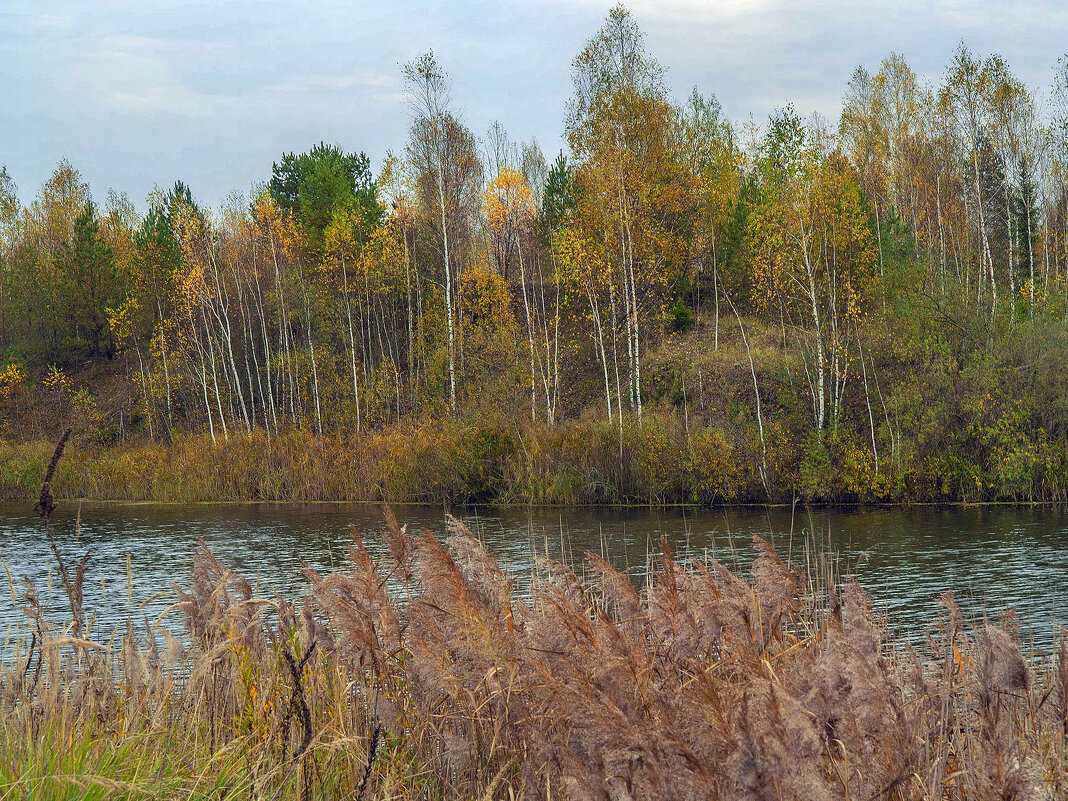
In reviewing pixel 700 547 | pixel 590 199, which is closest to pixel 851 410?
pixel 590 199

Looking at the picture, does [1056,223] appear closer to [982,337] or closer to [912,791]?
[982,337]

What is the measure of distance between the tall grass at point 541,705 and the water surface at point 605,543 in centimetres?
608

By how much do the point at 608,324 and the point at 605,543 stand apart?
21.8 meters

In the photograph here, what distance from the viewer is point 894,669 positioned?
584 cm

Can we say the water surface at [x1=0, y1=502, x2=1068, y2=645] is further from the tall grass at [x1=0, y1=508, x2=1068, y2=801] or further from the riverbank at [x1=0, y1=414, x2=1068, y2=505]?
the tall grass at [x1=0, y1=508, x2=1068, y2=801]

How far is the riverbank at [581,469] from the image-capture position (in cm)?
2780

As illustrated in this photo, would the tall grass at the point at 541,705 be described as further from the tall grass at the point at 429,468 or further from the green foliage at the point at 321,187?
the green foliage at the point at 321,187

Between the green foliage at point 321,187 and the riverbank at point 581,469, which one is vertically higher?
the green foliage at point 321,187

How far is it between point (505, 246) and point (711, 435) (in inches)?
691

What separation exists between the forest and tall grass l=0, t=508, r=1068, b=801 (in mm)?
23563

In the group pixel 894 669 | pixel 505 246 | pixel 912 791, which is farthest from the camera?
pixel 505 246

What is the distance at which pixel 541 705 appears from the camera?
4.41 metres

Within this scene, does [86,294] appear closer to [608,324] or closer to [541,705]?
[608,324]

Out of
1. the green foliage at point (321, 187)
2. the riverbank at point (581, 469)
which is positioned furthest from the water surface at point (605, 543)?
the green foliage at point (321, 187)
